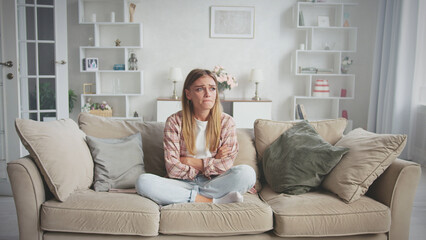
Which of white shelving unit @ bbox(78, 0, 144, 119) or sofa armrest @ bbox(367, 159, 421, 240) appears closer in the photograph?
sofa armrest @ bbox(367, 159, 421, 240)

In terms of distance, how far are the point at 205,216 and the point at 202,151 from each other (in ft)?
1.64

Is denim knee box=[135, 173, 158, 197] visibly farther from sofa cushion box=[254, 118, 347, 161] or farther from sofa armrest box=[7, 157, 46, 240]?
sofa cushion box=[254, 118, 347, 161]

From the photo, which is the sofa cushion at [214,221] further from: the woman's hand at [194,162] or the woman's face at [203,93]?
the woman's face at [203,93]

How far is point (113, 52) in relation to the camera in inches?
197

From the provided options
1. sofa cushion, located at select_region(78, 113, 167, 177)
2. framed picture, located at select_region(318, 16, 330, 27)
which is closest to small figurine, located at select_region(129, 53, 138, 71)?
framed picture, located at select_region(318, 16, 330, 27)

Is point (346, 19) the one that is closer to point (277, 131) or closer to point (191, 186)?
point (277, 131)

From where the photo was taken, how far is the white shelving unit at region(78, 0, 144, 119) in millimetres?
4797

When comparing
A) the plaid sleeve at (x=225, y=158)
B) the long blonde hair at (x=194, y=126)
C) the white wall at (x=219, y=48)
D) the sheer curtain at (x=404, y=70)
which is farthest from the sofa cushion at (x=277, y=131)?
the white wall at (x=219, y=48)

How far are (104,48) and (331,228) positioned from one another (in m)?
4.16

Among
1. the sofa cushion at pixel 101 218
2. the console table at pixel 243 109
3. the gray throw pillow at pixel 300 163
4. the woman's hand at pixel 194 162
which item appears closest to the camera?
the sofa cushion at pixel 101 218

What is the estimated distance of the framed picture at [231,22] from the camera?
4.95m

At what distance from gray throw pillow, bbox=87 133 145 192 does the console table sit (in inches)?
102

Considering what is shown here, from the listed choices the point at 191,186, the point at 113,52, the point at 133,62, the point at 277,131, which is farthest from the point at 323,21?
the point at 191,186

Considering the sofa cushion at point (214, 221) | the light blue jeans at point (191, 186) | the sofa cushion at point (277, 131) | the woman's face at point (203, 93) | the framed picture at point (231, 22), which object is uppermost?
the framed picture at point (231, 22)
